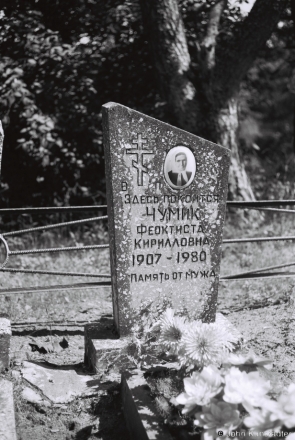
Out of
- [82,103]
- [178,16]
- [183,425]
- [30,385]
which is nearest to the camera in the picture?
[183,425]

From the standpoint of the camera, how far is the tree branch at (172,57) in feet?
23.5

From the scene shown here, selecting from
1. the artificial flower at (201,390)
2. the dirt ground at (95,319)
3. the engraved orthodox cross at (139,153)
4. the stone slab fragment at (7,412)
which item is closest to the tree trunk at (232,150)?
the dirt ground at (95,319)

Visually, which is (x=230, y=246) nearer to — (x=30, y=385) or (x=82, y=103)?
(x=82, y=103)

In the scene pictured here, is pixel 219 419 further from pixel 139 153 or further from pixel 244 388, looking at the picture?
A: pixel 139 153

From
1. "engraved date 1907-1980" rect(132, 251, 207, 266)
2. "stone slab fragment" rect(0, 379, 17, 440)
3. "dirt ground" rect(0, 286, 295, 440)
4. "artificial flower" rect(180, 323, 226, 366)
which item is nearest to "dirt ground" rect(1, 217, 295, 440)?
"dirt ground" rect(0, 286, 295, 440)

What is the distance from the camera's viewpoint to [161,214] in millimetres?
3518

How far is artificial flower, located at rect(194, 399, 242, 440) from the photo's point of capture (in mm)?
2205

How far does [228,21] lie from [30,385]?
6.96 metres

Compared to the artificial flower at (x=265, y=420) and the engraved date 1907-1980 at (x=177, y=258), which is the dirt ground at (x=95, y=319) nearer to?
the artificial flower at (x=265, y=420)

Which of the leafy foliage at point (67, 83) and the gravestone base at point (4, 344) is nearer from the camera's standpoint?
the gravestone base at point (4, 344)

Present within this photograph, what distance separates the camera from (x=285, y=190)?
835cm

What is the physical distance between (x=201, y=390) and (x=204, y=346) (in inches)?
18.4

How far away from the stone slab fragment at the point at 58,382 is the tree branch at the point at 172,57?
16.0ft

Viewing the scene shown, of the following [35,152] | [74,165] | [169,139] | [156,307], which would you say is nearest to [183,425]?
[156,307]
